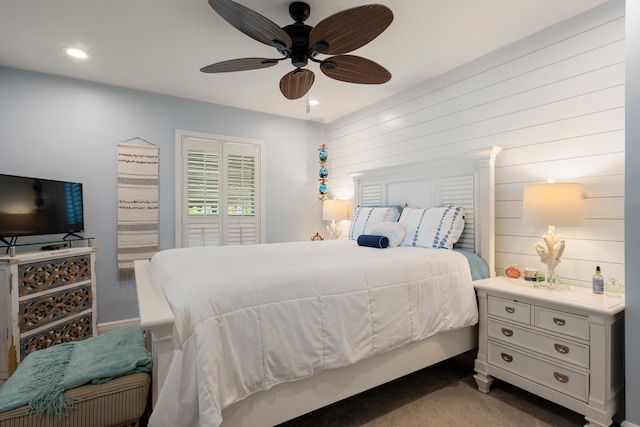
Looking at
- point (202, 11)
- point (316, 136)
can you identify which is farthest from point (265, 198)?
point (202, 11)

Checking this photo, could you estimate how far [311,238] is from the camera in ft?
15.2

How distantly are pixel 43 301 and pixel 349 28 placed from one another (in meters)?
3.06

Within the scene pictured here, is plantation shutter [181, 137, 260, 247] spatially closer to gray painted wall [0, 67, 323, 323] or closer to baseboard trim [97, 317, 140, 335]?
gray painted wall [0, 67, 323, 323]

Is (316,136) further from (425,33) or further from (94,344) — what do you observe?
(94,344)

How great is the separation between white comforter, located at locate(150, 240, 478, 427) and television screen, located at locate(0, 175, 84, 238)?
4.57 feet

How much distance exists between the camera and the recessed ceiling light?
2.57 meters

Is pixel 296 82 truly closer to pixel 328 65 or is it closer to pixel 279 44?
pixel 328 65

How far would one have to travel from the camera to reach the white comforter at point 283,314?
4.08ft

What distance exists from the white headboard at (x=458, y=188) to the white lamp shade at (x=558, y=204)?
1.68 feet

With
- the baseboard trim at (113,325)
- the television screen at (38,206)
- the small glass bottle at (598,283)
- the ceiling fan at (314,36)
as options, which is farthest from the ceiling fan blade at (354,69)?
the baseboard trim at (113,325)

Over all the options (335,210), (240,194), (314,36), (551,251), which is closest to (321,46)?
(314,36)

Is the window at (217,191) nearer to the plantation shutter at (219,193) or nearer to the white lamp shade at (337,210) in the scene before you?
the plantation shutter at (219,193)

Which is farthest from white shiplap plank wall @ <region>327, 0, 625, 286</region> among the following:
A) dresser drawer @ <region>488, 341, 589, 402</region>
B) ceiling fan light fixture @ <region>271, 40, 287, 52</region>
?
ceiling fan light fixture @ <region>271, 40, 287, 52</region>

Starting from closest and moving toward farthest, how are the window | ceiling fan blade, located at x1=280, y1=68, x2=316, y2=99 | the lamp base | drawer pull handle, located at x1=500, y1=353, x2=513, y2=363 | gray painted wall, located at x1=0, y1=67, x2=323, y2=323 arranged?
drawer pull handle, located at x1=500, y1=353, x2=513, y2=363, ceiling fan blade, located at x1=280, y1=68, x2=316, y2=99, gray painted wall, located at x1=0, y1=67, x2=323, y2=323, the window, the lamp base
